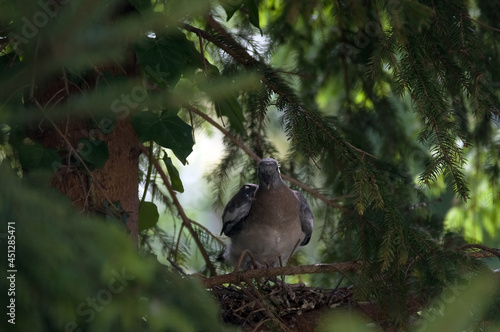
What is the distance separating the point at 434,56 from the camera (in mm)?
2205

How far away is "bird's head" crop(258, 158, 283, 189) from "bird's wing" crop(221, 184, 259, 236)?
194mm

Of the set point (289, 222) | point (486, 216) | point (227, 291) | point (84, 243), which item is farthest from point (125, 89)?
point (486, 216)

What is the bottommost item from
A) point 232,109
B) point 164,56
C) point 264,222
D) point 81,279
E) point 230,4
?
point 81,279

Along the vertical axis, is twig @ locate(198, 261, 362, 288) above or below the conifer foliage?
below

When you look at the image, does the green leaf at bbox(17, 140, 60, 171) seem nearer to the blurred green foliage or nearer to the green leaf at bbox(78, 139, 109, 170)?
the green leaf at bbox(78, 139, 109, 170)

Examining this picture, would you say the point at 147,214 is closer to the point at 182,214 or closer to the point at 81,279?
the point at 182,214

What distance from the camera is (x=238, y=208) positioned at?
3188mm

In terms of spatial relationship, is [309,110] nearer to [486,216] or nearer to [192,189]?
[486,216]

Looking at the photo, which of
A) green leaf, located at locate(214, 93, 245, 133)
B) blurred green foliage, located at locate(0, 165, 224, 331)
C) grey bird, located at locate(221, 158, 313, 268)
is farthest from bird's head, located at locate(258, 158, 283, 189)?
blurred green foliage, located at locate(0, 165, 224, 331)

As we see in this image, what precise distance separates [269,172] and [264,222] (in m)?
0.33

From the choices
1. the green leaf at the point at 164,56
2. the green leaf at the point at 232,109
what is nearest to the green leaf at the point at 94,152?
the green leaf at the point at 164,56

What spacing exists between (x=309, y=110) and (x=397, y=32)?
1.42ft

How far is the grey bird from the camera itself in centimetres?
313

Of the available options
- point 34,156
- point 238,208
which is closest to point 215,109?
point 34,156
